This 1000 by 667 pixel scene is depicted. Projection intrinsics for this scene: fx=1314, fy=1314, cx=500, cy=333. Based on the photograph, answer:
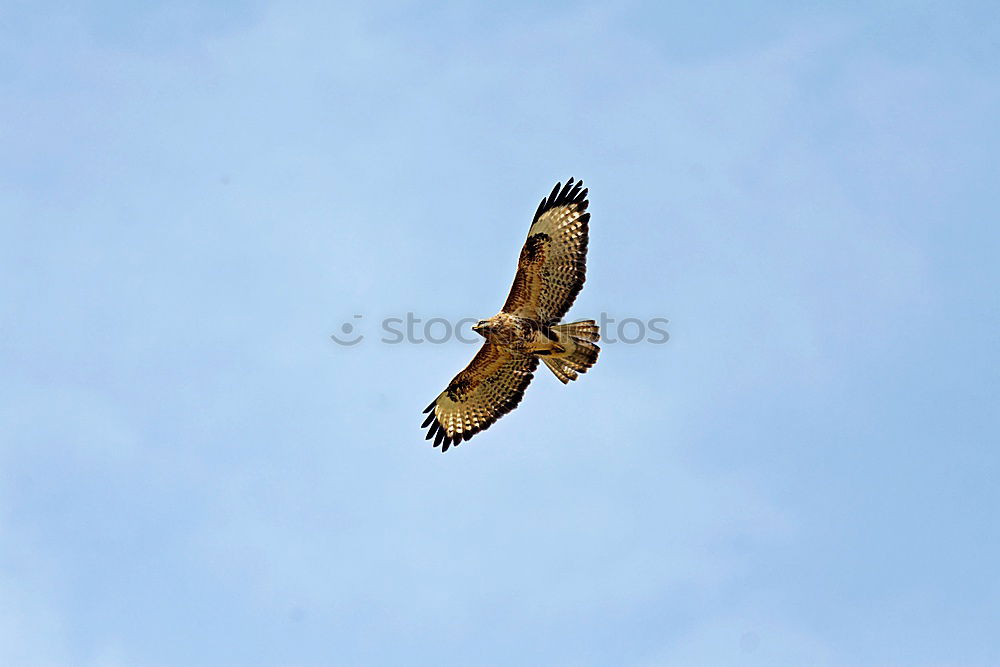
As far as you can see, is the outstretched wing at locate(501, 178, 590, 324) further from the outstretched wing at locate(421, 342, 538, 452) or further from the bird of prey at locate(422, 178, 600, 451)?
the outstretched wing at locate(421, 342, 538, 452)

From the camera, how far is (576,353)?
17500 mm

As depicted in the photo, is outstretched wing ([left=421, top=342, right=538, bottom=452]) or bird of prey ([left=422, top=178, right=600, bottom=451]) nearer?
bird of prey ([left=422, top=178, right=600, bottom=451])

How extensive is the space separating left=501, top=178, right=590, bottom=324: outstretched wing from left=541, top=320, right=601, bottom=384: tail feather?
256 millimetres

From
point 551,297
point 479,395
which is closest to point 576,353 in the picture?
point 551,297

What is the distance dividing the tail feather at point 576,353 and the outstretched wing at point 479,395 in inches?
18.4

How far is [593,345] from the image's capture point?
17422mm

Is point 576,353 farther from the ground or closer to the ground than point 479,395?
closer to the ground

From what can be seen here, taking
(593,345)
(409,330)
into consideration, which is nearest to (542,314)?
(593,345)

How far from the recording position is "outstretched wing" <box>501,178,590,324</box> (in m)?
17.3

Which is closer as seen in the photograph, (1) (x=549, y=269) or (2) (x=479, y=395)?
(1) (x=549, y=269)

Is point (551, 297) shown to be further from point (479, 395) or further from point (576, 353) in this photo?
point (479, 395)

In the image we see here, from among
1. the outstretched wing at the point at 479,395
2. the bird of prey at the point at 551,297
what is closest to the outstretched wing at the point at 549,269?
the bird of prey at the point at 551,297

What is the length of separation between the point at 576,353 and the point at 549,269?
1.18 meters

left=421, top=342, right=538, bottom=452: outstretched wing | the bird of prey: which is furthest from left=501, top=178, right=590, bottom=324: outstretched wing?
left=421, top=342, right=538, bottom=452: outstretched wing
